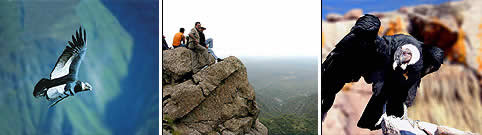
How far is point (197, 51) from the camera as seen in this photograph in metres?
4.00

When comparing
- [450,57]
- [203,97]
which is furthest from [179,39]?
[450,57]

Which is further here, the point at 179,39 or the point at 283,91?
the point at 283,91

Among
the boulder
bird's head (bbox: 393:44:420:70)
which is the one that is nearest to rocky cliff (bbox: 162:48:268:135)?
the boulder

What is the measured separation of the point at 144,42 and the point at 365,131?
10.0ft

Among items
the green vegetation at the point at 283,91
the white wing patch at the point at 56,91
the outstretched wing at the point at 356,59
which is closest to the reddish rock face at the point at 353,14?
the outstretched wing at the point at 356,59

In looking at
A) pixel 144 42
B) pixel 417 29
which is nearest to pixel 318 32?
pixel 417 29

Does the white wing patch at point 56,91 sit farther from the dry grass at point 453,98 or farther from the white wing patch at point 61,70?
the dry grass at point 453,98

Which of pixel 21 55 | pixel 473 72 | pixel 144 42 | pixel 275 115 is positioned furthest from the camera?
pixel 275 115

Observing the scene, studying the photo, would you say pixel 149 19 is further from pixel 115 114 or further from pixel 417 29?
pixel 417 29

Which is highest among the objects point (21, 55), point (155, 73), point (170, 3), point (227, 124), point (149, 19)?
point (170, 3)

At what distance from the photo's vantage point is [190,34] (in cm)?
391

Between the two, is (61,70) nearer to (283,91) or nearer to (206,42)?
(206,42)

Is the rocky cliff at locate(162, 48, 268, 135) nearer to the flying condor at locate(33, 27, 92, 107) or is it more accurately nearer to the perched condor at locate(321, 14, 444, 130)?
the flying condor at locate(33, 27, 92, 107)

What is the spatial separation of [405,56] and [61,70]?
394 centimetres
